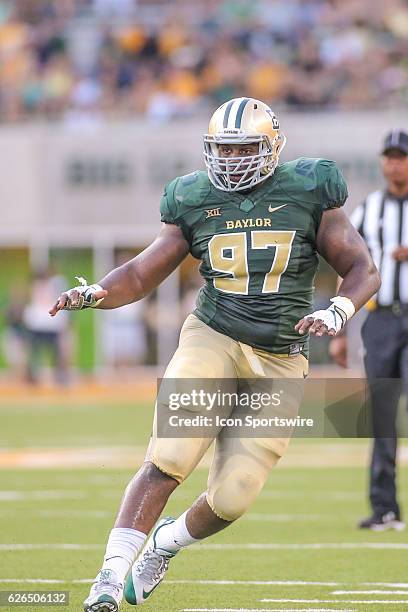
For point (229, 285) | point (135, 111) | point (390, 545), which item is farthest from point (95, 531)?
point (135, 111)

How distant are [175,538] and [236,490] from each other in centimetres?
33

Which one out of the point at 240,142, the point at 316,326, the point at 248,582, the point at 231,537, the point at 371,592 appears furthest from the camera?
the point at 231,537

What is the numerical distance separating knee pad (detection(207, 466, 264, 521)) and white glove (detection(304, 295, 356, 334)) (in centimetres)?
57

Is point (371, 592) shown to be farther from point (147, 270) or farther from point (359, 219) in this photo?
point (359, 219)

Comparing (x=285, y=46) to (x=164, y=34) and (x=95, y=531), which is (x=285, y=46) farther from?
(x=95, y=531)

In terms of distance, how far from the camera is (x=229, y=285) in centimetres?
466

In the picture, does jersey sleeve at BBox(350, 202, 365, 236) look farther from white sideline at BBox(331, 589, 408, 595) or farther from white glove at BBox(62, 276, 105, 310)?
white glove at BBox(62, 276, 105, 310)

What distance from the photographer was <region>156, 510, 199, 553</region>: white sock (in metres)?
4.66

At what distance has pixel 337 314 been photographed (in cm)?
436

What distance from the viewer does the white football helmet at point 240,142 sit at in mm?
4598

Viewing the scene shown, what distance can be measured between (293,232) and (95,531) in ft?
8.77

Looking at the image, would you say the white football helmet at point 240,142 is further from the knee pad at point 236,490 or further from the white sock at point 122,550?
the white sock at point 122,550

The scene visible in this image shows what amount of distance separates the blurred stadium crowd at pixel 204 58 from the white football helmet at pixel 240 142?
46.6 feet

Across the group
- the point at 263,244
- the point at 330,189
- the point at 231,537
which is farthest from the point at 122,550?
the point at 231,537
